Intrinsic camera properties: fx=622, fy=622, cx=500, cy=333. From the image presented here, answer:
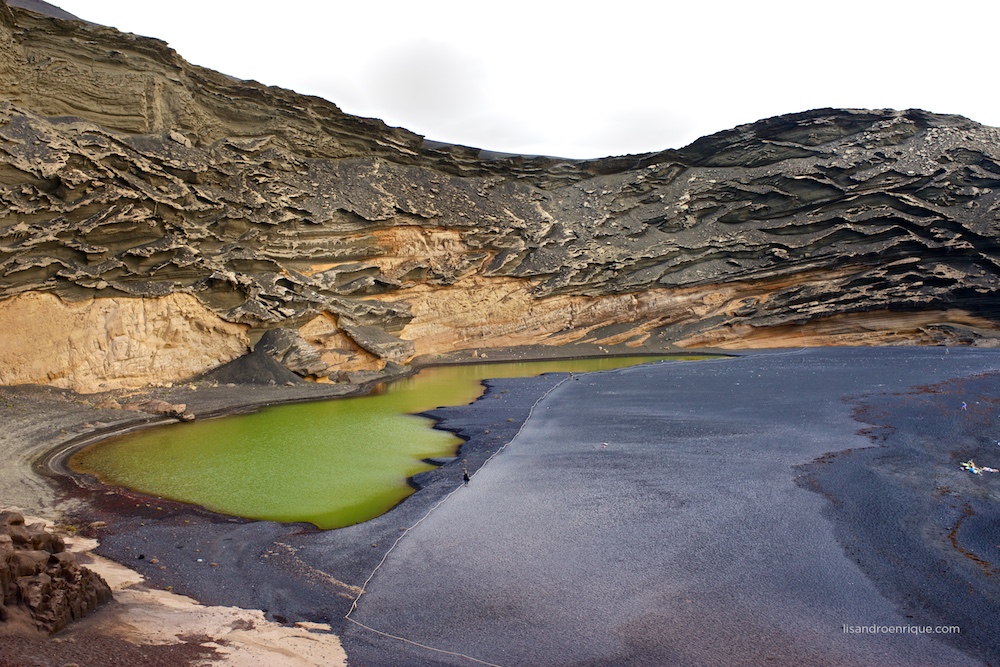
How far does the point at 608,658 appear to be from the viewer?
4805mm

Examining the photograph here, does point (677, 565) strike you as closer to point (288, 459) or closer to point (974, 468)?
point (974, 468)

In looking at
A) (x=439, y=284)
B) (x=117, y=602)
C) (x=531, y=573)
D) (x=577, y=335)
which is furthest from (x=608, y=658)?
(x=577, y=335)

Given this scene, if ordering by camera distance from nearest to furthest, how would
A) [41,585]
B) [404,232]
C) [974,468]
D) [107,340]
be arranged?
[41,585], [974,468], [107,340], [404,232]

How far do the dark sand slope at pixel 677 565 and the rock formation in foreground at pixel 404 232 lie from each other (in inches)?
586

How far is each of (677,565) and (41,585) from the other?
550 centimetres

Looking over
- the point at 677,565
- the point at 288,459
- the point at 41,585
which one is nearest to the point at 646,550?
the point at 677,565

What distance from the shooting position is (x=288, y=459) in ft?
40.5

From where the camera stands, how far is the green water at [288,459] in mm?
9703

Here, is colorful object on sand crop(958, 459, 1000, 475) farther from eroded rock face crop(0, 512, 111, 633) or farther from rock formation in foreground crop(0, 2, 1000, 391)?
rock formation in foreground crop(0, 2, 1000, 391)

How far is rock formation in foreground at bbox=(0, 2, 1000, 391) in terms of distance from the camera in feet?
62.3

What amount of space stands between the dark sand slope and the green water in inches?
78.1

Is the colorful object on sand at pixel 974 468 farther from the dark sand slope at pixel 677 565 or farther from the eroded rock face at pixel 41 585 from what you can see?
the eroded rock face at pixel 41 585

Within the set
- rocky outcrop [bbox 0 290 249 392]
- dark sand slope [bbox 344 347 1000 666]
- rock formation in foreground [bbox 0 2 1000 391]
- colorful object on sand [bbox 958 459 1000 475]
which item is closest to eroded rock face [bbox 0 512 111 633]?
dark sand slope [bbox 344 347 1000 666]

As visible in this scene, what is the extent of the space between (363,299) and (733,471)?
21338 millimetres
